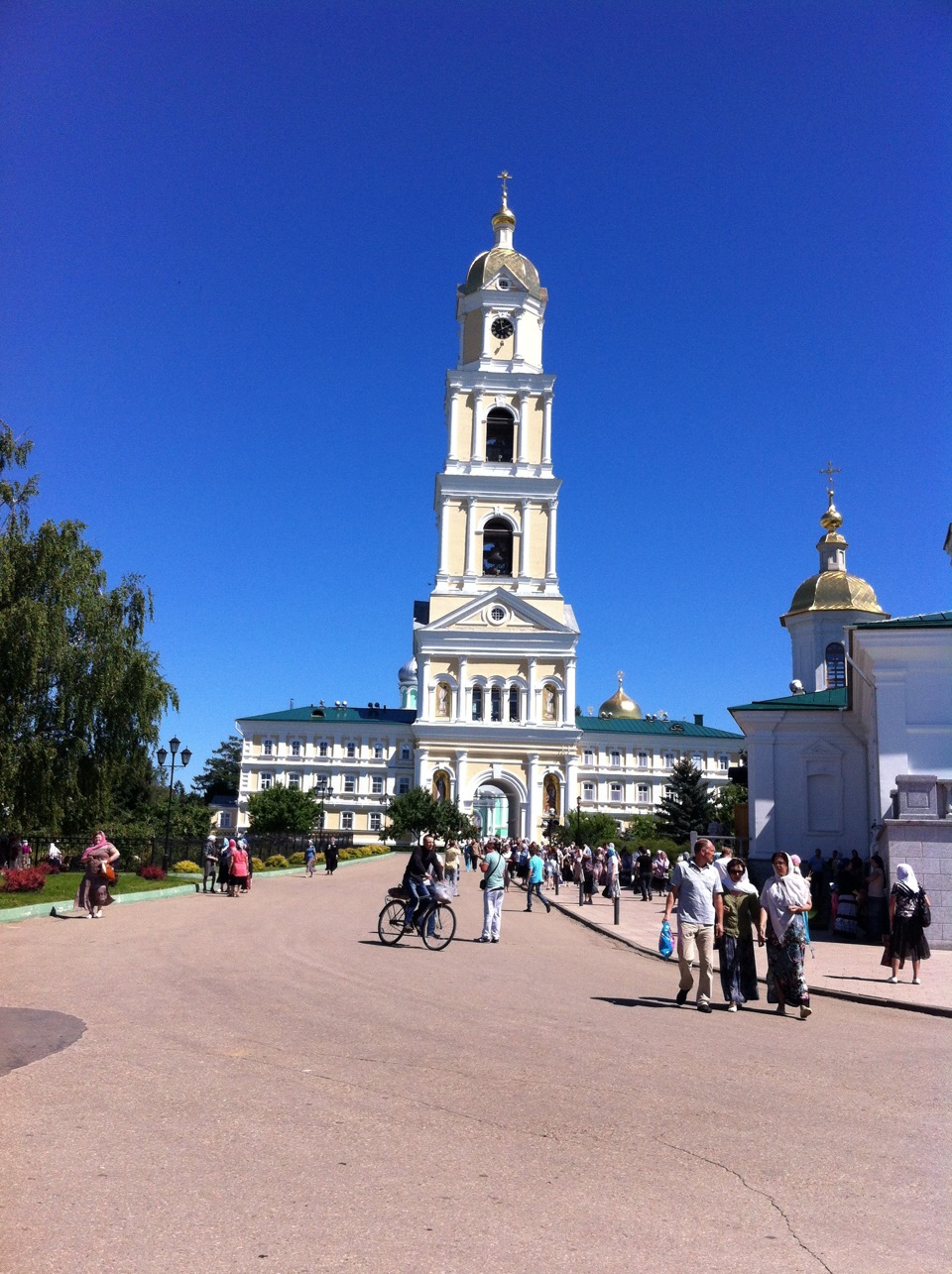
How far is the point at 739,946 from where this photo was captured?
11.8m

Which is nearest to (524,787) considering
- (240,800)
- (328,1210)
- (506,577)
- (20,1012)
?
(506,577)

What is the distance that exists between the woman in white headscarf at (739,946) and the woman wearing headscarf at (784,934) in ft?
0.43

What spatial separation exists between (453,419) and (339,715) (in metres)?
27.2

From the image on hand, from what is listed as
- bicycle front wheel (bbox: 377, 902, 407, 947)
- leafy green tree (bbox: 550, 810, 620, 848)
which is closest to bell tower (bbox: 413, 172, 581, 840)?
leafy green tree (bbox: 550, 810, 620, 848)

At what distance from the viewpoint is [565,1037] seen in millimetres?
9406

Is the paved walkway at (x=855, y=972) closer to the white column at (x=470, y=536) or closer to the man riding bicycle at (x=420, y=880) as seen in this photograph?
the man riding bicycle at (x=420, y=880)

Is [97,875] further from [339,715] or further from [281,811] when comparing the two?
[339,715]

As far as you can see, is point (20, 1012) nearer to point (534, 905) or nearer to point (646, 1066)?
point (646, 1066)

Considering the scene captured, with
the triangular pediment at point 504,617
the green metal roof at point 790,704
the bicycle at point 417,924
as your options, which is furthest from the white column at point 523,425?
the bicycle at point 417,924

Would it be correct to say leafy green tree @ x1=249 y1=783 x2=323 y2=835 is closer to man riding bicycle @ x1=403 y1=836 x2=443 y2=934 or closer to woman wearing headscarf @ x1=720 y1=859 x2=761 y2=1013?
man riding bicycle @ x1=403 y1=836 x2=443 y2=934

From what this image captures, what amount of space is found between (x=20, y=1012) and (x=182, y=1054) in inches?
98.9

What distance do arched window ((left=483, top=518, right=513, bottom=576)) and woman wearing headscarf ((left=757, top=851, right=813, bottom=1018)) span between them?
64.5m

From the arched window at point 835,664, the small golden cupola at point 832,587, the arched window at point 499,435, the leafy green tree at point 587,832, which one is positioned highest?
the arched window at point 499,435

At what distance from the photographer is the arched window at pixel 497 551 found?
76.1 m
